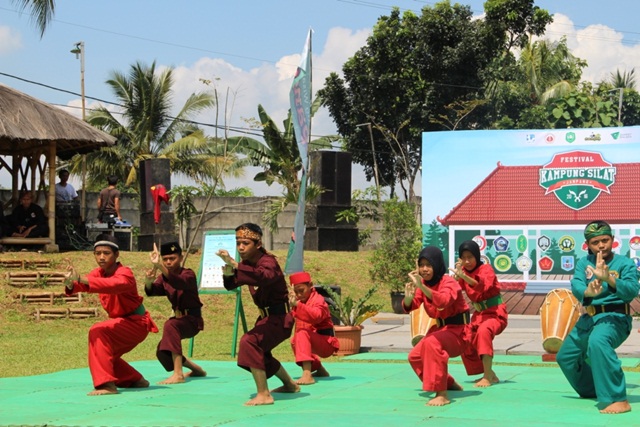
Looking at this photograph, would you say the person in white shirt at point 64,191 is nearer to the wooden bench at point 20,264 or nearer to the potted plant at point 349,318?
the wooden bench at point 20,264

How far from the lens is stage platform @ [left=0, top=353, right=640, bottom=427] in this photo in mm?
7285

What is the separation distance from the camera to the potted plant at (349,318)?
13219 mm

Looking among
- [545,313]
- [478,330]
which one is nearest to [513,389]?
[478,330]

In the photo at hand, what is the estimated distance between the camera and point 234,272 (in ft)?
26.8

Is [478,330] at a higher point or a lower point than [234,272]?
lower

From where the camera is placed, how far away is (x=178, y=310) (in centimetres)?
1000

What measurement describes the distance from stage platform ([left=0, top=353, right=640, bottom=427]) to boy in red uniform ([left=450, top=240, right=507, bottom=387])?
0.71 feet

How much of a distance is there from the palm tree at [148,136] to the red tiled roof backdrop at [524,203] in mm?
14990

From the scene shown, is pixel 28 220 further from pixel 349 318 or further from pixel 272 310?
pixel 272 310

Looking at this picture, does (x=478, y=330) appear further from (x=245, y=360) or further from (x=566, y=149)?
(x=566, y=149)

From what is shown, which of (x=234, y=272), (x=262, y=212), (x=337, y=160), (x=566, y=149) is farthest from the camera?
(x=262, y=212)

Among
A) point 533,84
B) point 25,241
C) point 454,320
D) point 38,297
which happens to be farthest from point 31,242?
point 533,84

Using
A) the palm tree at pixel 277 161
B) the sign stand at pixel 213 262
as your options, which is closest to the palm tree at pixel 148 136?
the palm tree at pixel 277 161

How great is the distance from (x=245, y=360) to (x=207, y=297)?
39.1 ft
